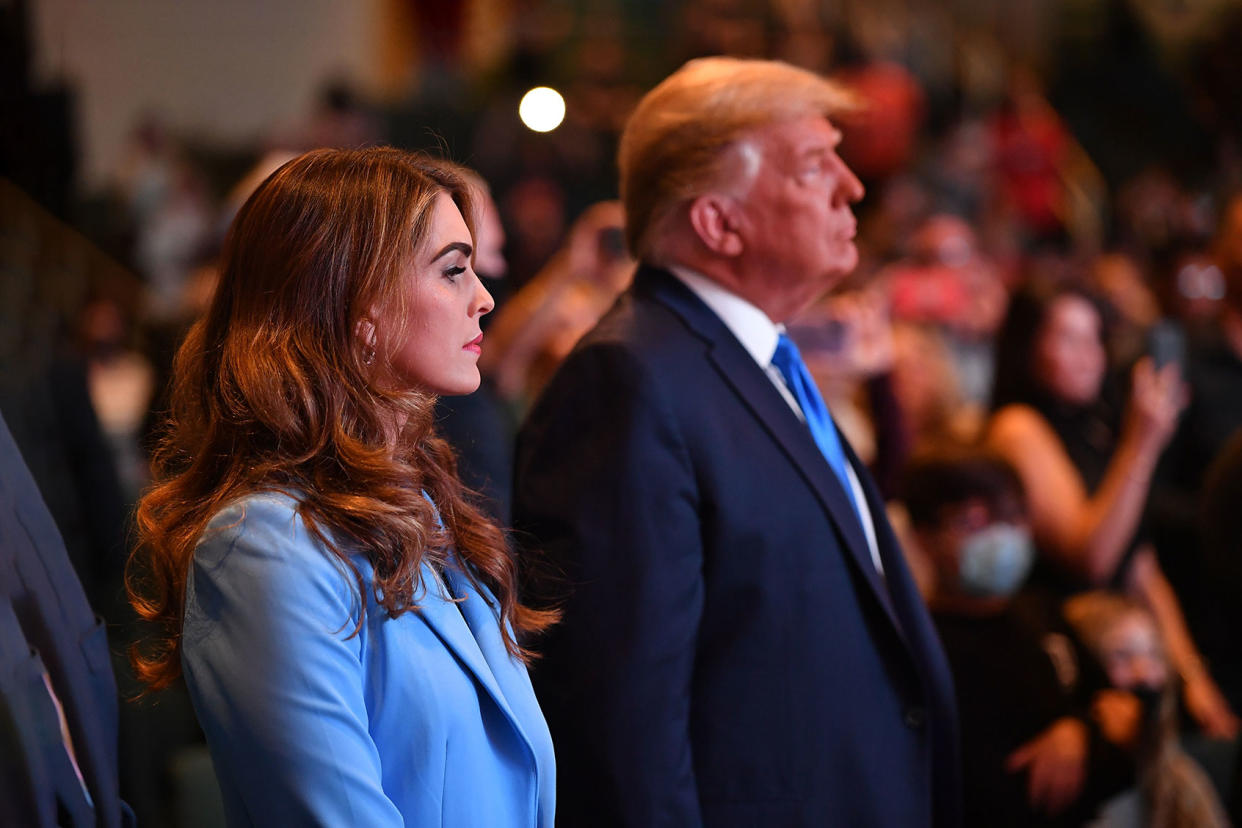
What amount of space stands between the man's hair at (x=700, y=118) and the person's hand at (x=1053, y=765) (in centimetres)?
115

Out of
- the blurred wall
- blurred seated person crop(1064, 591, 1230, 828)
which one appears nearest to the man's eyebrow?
blurred seated person crop(1064, 591, 1230, 828)

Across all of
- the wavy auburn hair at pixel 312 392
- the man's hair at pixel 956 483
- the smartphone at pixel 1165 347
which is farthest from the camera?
the smartphone at pixel 1165 347

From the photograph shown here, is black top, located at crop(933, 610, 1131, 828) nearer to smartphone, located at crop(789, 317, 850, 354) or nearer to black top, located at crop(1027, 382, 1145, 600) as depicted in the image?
black top, located at crop(1027, 382, 1145, 600)

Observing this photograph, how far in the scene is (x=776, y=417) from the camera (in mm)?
2035

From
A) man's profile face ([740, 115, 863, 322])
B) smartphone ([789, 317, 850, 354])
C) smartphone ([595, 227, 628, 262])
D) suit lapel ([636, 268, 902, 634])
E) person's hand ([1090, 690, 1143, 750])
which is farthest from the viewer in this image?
smartphone ([789, 317, 850, 354])

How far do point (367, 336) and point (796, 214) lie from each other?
89 cm

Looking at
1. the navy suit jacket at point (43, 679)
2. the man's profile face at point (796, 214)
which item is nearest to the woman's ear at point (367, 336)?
the navy suit jacket at point (43, 679)

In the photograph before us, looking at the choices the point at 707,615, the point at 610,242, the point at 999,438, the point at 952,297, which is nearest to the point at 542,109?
the point at 610,242

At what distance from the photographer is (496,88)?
36.2 feet

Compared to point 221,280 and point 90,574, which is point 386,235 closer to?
point 221,280

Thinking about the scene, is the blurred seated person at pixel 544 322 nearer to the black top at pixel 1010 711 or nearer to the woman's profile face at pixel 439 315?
the black top at pixel 1010 711

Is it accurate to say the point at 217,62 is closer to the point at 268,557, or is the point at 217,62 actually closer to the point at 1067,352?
the point at 1067,352

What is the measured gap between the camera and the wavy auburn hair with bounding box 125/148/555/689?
4.48 feet

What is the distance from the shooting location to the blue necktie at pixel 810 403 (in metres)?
2.14
